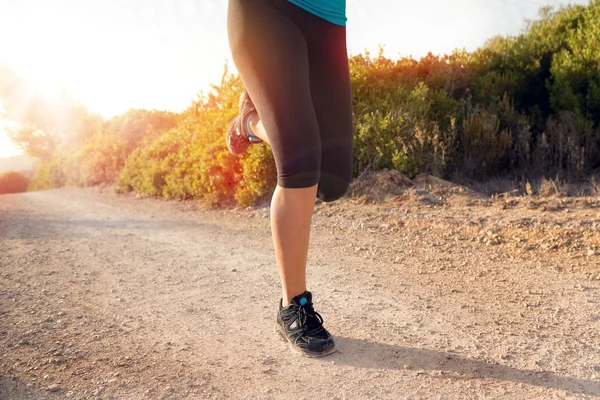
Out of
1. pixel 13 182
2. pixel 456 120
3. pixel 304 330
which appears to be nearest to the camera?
pixel 304 330

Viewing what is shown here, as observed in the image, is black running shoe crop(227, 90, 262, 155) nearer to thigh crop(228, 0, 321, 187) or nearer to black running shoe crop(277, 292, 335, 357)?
thigh crop(228, 0, 321, 187)

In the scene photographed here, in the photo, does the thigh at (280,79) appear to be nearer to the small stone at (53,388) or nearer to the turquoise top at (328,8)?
the turquoise top at (328,8)

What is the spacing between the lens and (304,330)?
2246 mm

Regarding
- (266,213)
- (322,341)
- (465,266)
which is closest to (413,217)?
(465,266)

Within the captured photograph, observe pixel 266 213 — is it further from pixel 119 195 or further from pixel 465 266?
pixel 119 195

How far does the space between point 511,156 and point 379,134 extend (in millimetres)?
2025

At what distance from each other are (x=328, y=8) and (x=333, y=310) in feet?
5.24

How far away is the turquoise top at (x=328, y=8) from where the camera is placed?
2133 mm

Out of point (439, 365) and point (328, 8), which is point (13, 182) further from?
point (439, 365)

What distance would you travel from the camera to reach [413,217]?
4.95 meters

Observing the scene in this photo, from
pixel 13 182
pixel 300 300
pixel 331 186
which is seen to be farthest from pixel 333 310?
pixel 13 182

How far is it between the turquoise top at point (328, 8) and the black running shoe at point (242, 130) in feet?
1.75

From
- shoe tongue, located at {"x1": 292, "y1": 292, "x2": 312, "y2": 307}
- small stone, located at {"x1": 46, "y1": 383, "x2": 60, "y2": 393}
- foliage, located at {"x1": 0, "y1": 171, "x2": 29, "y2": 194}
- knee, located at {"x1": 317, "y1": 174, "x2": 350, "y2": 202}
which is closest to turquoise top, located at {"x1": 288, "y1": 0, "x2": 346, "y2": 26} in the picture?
knee, located at {"x1": 317, "y1": 174, "x2": 350, "y2": 202}

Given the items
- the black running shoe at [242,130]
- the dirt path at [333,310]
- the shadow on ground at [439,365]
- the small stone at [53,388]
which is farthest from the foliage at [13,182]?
the shadow on ground at [439,365]
